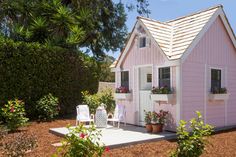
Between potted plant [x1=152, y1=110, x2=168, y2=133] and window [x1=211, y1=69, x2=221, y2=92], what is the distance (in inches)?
97.5

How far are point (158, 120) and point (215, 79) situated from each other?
10.4 feet

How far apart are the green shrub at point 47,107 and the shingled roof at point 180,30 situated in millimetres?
5975

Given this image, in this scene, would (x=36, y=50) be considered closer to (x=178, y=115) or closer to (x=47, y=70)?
(x=47, y=70)

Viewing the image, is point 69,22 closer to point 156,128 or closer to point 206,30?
point 206,30

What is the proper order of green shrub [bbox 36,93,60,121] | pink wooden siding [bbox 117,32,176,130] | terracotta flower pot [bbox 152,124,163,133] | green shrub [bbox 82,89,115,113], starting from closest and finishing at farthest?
1. terracotta flower pot [bbox 152,124,163,133]
2. pink wooden siding [bbox 117,32,176,130]
3. green shrub [bbox 36,93,60,121]
4. green shrub [bbox 82,89,115,113]

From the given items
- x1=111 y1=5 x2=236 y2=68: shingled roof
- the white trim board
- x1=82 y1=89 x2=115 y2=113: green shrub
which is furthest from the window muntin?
x1=82 y1=89 x2=115 y2=113: green shrub

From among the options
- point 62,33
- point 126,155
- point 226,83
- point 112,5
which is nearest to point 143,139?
point 126,155

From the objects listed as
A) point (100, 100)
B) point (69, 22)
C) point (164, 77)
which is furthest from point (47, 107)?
point (164, 77)

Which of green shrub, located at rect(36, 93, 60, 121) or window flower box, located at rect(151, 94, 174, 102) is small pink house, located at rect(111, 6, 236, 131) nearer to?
window flower box, located at rect(151, 94, 174, 102)

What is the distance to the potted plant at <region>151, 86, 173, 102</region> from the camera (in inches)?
392

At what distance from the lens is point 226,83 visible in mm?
11859

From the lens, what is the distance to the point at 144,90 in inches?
457

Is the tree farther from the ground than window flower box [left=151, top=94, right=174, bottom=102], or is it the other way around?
the tree

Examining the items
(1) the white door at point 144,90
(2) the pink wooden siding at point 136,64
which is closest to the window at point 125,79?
(2) the pink wooden siding at point 136,64
